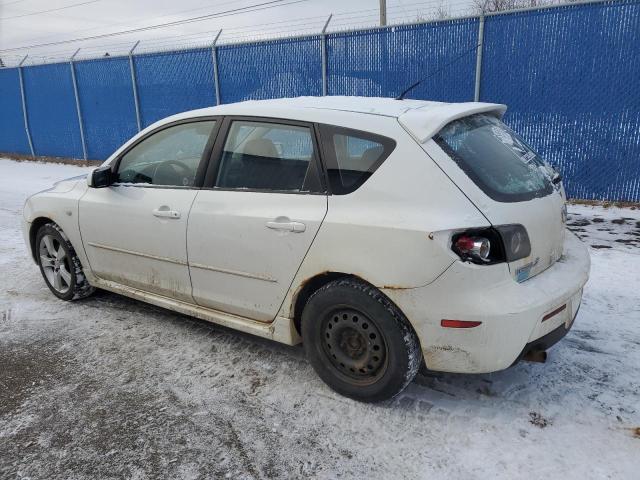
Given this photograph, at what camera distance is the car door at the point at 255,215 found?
9.77 feet

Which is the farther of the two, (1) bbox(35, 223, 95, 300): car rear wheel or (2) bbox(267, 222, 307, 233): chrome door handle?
(1) bbox(35, 223, 95, 300): car rear wheel

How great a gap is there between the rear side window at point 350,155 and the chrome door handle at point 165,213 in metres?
1.16

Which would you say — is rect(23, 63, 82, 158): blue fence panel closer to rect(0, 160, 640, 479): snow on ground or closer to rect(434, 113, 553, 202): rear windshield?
rect(0, 160, 640, 479): snow on ground

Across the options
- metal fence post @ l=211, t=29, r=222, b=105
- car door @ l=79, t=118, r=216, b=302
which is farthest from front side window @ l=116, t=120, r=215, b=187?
metal fence post @ l=211, t=29, r=222, b=105

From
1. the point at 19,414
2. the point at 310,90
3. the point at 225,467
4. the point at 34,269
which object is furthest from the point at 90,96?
the point at 225,467

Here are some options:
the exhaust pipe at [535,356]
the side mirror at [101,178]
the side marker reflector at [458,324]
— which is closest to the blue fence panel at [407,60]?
the side mirror at [101,178]

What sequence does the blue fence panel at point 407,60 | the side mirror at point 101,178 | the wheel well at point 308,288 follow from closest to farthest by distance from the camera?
the wheel well at point 308,288 → the side mirror at point 101,178 → the blue fence panel at point 407,60

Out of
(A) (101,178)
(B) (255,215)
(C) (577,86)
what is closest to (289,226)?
(B) (255,215)

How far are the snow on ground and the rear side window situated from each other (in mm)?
1252

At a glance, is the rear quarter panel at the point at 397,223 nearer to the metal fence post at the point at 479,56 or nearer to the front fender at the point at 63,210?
the front fender at the point at 63,210

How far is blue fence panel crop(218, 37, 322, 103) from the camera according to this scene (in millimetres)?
10016

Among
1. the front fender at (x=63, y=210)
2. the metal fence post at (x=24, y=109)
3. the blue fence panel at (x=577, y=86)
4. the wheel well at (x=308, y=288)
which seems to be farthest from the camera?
the metal fence post at (x=24, y=109)

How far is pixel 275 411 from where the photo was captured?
2920mm

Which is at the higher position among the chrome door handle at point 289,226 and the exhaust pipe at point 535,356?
the chrome door handle at point 289,226
